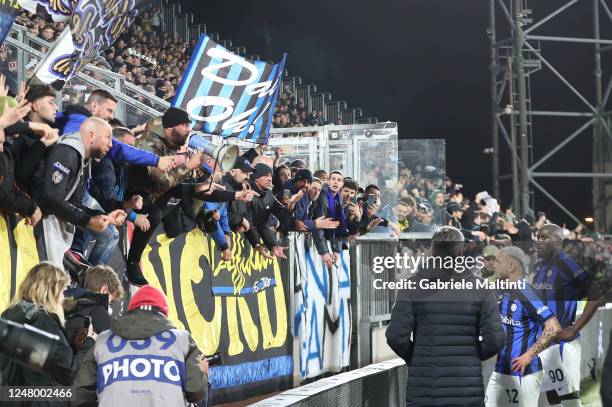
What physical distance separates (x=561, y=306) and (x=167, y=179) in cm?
393

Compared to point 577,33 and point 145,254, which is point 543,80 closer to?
point 577,33

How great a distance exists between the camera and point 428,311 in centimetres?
701

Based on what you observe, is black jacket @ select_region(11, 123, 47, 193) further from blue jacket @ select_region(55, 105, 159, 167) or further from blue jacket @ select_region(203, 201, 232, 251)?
blue jacket @ select_region(203, 201, 232, 251)

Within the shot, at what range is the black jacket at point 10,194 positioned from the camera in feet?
19.5

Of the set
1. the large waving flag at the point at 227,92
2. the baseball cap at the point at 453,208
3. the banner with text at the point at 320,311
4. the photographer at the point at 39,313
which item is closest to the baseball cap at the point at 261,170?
the large waving flag at the point at 227,92

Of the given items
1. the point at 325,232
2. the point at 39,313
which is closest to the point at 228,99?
the point at 325,232

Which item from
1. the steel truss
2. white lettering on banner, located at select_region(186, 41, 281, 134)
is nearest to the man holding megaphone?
white lettering on banner, located at select_region(186, 41, 281, 134)

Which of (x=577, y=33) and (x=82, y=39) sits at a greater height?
(x=577, y=33)

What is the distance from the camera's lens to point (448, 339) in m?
6.98

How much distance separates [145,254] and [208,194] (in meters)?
0.67

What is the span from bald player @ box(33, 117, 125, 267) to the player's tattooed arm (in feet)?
12.5

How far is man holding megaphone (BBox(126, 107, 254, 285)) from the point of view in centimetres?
745

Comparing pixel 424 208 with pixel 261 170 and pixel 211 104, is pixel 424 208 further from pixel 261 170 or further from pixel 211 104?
pixel 211 104

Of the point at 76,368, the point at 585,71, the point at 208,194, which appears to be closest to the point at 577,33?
the point at 585,71
